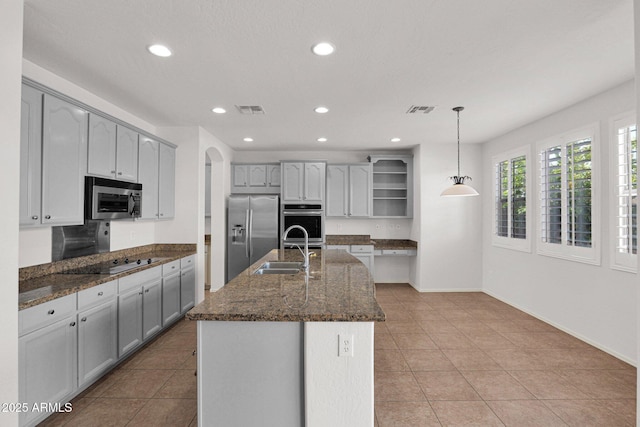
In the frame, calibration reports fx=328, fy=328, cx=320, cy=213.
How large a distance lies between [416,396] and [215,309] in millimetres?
1758

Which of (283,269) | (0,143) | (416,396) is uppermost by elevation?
(0,143)

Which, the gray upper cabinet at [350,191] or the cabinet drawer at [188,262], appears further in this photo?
the gray upper cabinet at [350,191]

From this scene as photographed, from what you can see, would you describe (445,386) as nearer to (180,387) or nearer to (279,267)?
(279,267)

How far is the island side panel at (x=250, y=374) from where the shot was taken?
1677 mm

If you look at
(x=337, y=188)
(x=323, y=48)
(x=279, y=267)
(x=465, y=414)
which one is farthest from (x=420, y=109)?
(x=465, y=414)

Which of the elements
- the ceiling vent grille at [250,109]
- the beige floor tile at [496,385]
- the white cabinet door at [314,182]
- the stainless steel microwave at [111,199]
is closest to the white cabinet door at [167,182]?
the stainless steel microwave at [111,199]

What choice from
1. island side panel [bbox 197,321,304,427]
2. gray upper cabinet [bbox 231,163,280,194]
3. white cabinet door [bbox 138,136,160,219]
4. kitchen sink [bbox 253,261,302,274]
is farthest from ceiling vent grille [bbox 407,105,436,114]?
white cabinet door [bbox 138,136,160,219]

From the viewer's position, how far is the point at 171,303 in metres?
3.79

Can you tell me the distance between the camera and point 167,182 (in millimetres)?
4285

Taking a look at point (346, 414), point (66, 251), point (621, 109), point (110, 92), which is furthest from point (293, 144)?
point (346, 414)

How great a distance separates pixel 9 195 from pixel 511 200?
18.1 ft

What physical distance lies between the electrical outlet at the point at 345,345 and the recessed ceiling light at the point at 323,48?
1.95 m

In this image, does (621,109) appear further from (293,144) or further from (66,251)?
(66,251)

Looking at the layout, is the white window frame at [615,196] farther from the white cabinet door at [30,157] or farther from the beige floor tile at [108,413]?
the white cabinet door at [30,157]
